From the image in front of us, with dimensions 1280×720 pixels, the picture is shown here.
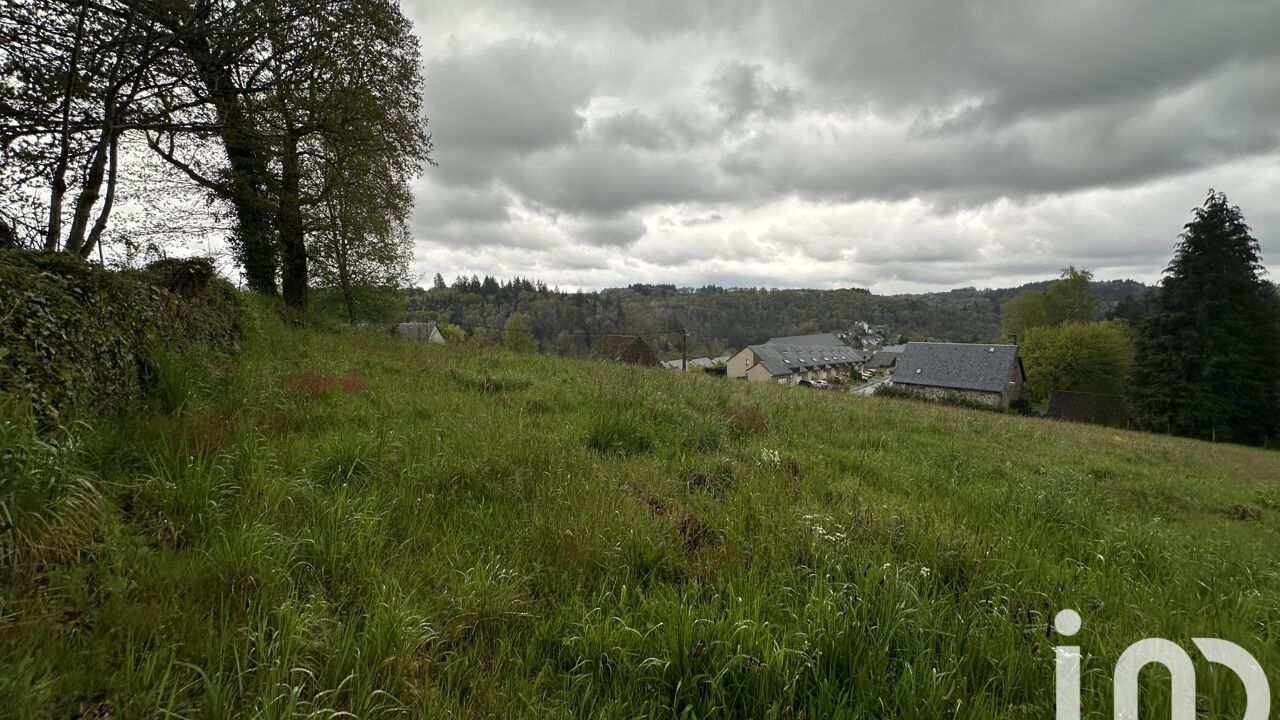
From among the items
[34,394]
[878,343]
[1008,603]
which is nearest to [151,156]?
[34,394]

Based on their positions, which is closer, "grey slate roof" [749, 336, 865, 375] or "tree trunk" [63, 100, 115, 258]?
"tree trunk" [63, 100, 115, 258]

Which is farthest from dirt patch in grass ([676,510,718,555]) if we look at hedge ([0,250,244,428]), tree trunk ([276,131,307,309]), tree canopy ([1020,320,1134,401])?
tree canopy ([1020,320,1134,401])

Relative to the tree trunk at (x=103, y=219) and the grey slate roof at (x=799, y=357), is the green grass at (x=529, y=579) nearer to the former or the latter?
the tree trunk at (x=103, y=219)

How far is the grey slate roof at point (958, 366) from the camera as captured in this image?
46.7 meters

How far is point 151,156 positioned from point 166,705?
14876 mm

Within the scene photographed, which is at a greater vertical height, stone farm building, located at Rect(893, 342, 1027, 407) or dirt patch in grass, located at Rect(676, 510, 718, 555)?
→ dirt patch in grass, located at Rect(676, 510, 718, 555)

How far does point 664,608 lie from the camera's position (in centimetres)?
253

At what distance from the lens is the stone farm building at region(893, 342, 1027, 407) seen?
46.0m

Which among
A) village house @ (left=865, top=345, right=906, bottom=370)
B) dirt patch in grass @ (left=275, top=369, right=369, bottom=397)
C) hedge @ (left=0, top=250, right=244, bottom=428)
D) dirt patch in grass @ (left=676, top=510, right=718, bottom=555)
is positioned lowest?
village house @ (left=865, top=345, right=906, bottom=370)

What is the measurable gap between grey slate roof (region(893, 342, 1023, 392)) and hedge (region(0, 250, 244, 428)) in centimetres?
5771

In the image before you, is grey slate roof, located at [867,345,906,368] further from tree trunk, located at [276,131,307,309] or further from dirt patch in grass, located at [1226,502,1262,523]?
tree trunk, located at [276,131,307,309]

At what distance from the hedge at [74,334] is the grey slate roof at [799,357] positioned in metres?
74.4

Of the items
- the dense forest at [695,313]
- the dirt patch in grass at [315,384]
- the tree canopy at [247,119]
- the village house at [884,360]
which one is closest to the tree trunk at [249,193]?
the tree canopy at [247,119]

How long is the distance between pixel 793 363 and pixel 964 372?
3521 centimetres
